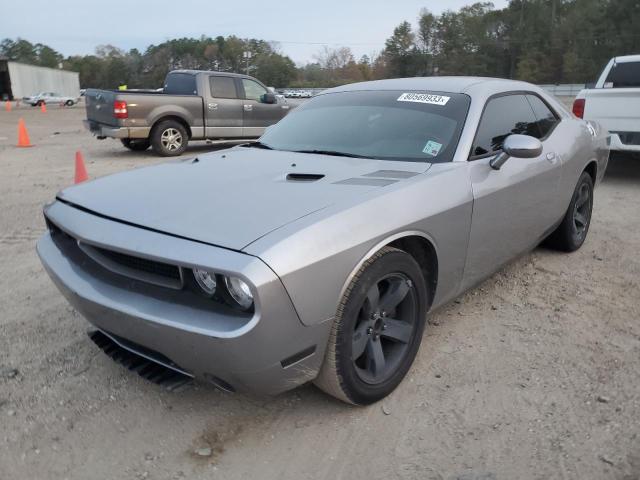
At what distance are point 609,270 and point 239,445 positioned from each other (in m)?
3.44

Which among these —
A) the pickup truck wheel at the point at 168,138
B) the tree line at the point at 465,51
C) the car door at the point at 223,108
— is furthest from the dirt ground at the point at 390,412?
the tree line at the point at 465,51

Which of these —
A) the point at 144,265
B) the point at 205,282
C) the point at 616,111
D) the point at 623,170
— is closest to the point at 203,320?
the point at 205,282

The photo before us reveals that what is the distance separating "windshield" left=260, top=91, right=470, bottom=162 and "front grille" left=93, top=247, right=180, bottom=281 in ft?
4.85

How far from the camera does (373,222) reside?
2475 millimetres

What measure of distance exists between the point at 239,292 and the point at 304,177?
95cm

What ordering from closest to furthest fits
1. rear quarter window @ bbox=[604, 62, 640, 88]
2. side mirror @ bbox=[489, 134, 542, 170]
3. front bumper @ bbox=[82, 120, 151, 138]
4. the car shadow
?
side mirror @ bbox=[489, 134, 542, 170], rear quarter window @ bbox=[604, 62, 640, 88], the car shadow, front bumper @ bbox=[82, 120, 151, 138]

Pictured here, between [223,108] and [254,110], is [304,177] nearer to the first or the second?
[223,108]

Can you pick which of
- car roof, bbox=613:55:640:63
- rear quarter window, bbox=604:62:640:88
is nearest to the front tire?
rear quarter window, bbox=604:62:640:88

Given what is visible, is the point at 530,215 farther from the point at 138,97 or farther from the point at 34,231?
the point at 138,97

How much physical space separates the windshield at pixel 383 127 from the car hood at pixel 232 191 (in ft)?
0.55

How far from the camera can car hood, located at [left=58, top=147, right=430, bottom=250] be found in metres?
2.31

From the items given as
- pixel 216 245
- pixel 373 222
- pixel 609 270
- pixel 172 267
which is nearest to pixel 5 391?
pixel 172 267

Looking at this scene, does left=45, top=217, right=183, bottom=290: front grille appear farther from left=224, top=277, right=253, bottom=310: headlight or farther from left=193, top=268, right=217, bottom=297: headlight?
left=224, top=277, right=253, bottom=310: headlight

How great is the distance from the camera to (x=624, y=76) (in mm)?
8531
